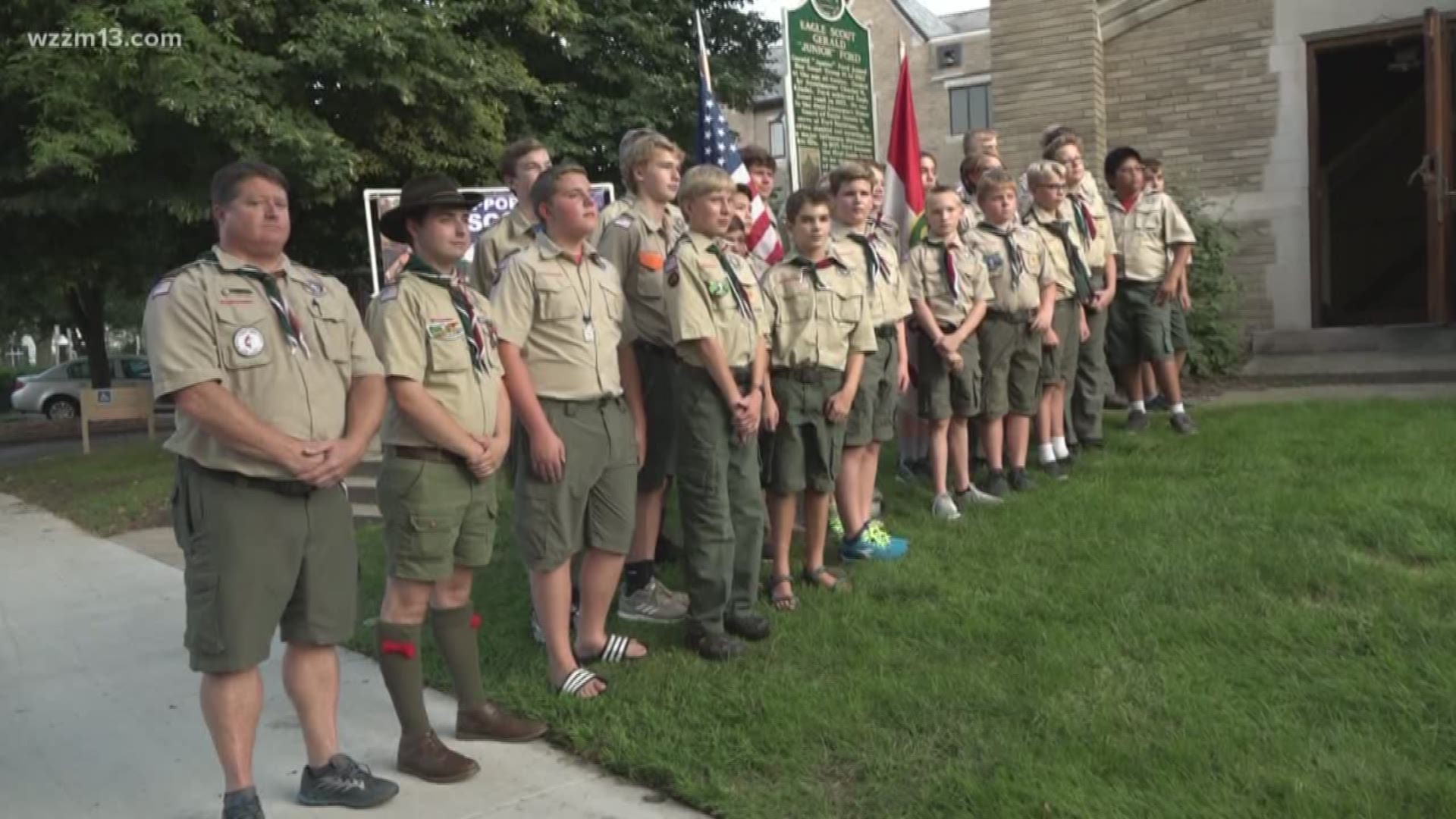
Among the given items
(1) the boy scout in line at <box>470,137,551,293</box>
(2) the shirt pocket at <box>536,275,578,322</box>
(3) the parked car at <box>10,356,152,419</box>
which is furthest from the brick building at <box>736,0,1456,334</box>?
(3) the parked car at <box>10,356,152,419</box>

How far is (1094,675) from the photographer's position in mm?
4016

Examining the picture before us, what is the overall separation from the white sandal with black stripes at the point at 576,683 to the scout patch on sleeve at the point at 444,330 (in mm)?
1339

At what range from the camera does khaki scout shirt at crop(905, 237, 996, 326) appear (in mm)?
6598

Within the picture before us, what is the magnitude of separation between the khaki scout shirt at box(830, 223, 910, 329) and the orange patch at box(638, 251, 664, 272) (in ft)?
2.77

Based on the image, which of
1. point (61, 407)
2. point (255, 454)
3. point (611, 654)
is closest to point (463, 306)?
point (255, 454)

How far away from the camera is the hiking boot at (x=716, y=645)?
178 inches

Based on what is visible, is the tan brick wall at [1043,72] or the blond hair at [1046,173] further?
the tan brick wall at [1043,72]

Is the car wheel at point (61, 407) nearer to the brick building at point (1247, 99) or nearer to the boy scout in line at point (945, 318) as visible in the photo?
the brick building at point (1247, 99)

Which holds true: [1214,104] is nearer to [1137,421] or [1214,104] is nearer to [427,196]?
[1137,421]

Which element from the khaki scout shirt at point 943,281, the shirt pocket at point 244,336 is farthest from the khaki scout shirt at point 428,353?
the khaki scout shirt at point 943,281

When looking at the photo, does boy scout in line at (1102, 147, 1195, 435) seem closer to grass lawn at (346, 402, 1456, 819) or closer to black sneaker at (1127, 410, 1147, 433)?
black sneaker at (1127, 410, 1147, 433)

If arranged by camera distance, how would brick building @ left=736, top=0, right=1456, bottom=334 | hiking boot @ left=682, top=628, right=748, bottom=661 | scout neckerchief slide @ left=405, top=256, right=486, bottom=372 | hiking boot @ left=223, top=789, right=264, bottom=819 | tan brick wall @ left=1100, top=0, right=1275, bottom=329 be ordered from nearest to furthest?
hiking boot @ left=223, top=789, right=264, bottom=819 → scout neckerchief slide @ left=405, top=256, right=486, bottom=372 → hiking boot @ left=682, top=628, right=748, bottom=661 → brick building @ left=736, top=0, right=1456, bottom=334 → tan brick wall @ left=1100, top=0, right=1275, bottom=329

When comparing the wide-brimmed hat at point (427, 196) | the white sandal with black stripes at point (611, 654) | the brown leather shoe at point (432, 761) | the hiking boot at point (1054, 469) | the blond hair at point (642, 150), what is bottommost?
the brown leather shoe at point (432, 761)

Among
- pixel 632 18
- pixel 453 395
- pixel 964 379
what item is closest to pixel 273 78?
pixel 632 18
